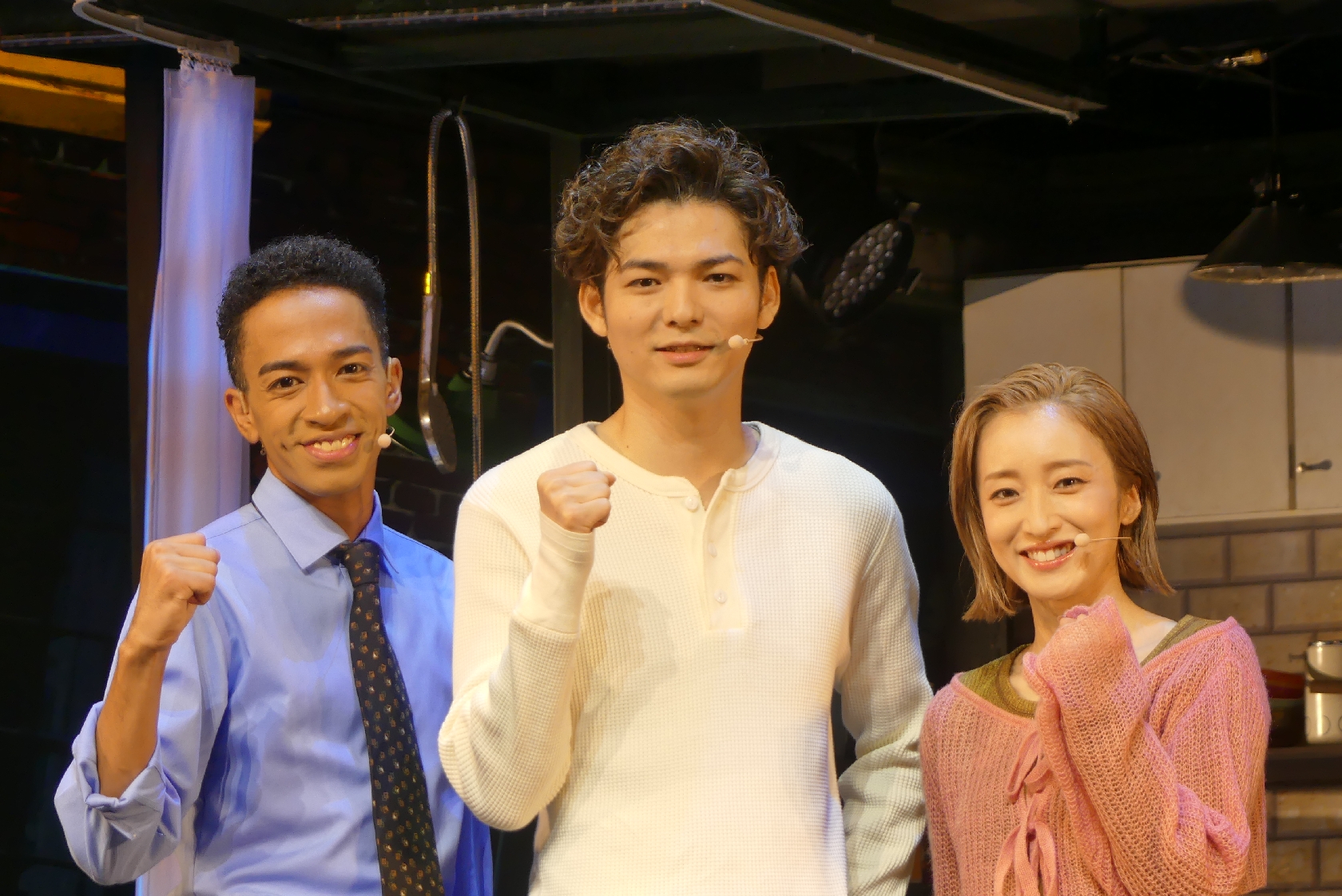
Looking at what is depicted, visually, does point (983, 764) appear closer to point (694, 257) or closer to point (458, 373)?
point (694, 257)

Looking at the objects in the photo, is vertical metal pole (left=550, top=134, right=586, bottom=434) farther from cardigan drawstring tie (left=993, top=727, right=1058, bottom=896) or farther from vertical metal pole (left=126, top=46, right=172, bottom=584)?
cardigan drawstring tie (left=993, top=727, right=1058, bottom=896)

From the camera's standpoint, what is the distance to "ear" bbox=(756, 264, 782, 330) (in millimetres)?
1737

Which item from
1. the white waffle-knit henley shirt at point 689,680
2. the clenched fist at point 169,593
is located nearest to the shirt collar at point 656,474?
the white waffle-knit henley shirt at point 689,680

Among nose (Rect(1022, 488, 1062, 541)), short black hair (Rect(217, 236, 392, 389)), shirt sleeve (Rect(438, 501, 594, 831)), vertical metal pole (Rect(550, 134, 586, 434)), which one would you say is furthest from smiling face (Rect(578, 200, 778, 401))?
vertical metal pole (Rect(550, 134, 586, 434))

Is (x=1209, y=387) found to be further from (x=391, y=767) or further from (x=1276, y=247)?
(x=391, y=767)

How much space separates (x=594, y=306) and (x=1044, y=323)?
2942mm

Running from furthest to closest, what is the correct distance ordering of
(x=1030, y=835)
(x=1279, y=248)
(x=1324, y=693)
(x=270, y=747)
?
(x=1324, y=693), (x=1279, y=248), (x=270, y=747), (x=1030, y=835)

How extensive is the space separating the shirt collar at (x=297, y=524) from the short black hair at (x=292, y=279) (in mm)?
147

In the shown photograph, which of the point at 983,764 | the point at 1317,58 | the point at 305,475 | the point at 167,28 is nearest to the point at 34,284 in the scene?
the point at 167,28

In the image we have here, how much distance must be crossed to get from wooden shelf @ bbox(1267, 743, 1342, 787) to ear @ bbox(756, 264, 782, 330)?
2524mm

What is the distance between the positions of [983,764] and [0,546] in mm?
1857

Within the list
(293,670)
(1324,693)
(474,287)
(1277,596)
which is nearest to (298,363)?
(293,670)

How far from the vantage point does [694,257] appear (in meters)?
1.63

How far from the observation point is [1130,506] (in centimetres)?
164
